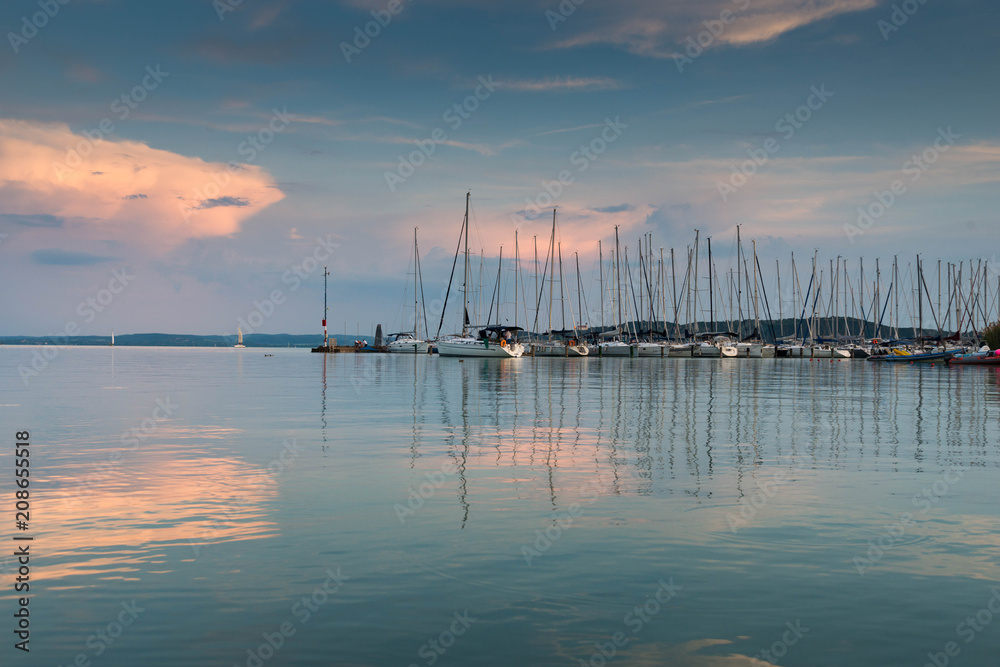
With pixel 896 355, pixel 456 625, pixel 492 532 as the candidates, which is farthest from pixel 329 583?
pixel 896 355

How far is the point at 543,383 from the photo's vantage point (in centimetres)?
6003

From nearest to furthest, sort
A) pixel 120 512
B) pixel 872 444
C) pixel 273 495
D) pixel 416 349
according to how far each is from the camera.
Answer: pixel 120 512, pixel 273 495, pixel 872 444, pixel 416 349

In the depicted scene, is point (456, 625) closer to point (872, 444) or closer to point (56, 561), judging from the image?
point (56, 561)

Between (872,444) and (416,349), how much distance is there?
144634mm
